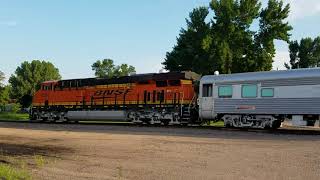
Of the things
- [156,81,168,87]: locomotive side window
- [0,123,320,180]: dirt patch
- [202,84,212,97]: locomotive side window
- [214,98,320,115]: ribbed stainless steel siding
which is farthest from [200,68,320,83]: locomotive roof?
[0,123,320,180]: dirt patch

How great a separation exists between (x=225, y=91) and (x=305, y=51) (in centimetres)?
7839

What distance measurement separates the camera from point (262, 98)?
27.8m

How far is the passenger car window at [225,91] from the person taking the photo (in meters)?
29.4

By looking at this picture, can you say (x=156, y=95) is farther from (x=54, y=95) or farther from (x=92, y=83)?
(x=54, y=95)

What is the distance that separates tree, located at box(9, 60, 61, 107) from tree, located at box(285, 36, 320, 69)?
6195 cm

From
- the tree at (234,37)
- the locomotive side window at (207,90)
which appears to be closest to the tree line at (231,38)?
the tree at (234,37)

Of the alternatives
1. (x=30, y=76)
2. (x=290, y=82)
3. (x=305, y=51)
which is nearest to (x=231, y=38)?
(x=290, y=82)

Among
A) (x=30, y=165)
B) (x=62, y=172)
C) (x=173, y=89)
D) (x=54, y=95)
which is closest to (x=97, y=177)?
(x=62, y=172)

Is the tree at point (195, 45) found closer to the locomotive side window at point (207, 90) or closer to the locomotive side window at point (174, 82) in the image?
the locomotive side window at point (174, 82)

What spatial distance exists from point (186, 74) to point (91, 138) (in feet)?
36.4

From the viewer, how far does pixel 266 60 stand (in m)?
62.3

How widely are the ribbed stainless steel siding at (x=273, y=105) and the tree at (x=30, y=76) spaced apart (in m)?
97.9

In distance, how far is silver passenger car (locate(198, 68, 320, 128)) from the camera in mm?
26016

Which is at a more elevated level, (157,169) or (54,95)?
(54,95)
